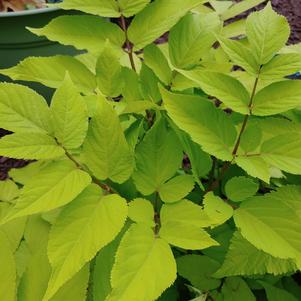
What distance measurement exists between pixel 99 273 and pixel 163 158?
7.0 inches

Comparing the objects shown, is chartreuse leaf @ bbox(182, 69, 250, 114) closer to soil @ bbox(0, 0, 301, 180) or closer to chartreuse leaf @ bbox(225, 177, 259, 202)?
chartreuse leaf @ bbox(225, 177, 259, 202)

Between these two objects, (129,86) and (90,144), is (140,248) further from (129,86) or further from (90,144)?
(129,86)

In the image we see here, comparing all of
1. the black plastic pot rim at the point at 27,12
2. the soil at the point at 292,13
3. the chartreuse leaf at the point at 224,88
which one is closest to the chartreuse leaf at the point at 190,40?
the chartreuse leaf at the point at 224,88

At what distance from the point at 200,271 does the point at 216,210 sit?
0.14m

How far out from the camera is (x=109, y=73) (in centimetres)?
69

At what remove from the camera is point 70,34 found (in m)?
0.75

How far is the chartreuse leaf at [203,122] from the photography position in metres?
0.61

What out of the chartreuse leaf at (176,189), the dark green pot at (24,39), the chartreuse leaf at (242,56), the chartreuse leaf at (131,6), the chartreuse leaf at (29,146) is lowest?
the dark green pot at (24,39)

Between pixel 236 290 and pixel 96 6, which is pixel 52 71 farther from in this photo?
pixel 236 290

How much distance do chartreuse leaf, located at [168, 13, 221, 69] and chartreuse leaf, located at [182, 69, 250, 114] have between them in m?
0.12

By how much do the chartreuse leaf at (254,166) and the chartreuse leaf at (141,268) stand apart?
15 centimetres

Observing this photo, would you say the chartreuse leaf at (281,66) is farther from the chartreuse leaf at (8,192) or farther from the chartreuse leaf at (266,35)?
the chartreuse leaf at (8,192)

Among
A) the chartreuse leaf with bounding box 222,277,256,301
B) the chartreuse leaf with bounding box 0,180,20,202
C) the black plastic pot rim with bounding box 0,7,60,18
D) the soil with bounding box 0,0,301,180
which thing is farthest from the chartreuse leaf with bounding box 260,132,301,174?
the soil with bounding box 0,0,301,180

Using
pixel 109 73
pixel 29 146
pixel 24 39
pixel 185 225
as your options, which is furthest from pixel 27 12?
pixel 185 225
